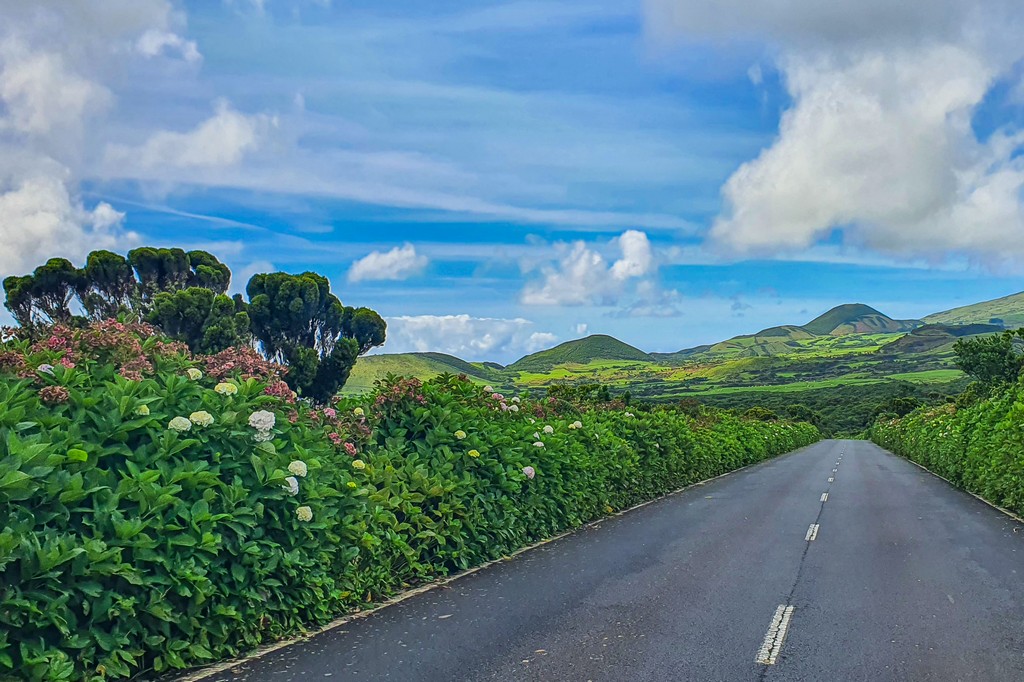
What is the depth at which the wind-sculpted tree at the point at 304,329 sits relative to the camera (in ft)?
156

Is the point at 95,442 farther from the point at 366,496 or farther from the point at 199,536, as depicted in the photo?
the point at 366,496

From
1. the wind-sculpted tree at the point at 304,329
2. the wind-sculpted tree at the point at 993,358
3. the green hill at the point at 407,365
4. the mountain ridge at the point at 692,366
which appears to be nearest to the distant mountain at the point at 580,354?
the mountain ridge at the point at 692,366

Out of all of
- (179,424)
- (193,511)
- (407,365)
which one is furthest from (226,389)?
(407,365)

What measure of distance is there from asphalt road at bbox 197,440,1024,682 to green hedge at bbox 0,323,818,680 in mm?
470

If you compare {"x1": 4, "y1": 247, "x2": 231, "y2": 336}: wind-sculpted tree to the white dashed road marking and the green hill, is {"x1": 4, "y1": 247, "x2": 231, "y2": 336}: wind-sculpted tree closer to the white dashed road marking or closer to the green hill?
the green hill

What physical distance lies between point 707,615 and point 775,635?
2.58 ft

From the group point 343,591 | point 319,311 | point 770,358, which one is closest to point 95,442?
point 343,591

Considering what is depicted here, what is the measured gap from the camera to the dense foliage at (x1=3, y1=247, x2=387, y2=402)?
138ft

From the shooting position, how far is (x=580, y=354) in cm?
11800

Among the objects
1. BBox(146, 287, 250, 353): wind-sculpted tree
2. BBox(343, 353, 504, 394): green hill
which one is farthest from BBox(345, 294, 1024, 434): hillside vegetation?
BBox(146, 287, 250, 353): wind-sculpted tree

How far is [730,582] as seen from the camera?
9.24 m

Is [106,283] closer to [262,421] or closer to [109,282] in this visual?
[109,282]

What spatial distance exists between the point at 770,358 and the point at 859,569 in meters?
191

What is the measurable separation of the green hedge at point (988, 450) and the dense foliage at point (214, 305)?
31245 millimetres
